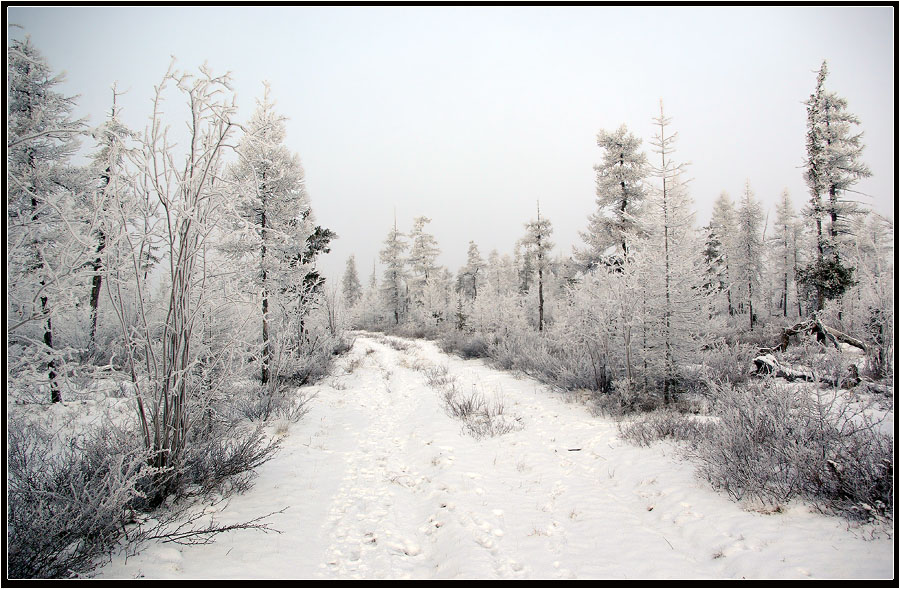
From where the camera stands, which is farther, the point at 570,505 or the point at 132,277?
the point at 570,505

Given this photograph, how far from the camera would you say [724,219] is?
34531 millimetres

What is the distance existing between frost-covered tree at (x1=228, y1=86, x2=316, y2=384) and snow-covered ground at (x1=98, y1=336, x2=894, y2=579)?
4.61 meters

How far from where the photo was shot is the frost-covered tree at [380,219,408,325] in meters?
36.4

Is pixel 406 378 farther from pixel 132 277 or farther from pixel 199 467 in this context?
pixel 132 277

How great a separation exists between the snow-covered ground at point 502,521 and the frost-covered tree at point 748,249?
35.3 meters

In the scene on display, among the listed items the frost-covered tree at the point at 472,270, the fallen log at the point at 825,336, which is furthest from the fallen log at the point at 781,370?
the frost-covered tree at the point at 472,270

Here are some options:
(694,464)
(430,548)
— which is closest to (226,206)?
(430,548)

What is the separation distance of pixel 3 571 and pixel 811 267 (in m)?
27.0

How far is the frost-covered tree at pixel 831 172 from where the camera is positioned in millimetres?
17812

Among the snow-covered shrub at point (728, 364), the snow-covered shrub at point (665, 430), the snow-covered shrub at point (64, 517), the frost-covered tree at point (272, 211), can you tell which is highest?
the frost-covered tree at point (272, 211)

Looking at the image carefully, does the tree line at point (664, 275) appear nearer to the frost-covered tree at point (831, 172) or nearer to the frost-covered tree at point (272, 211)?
the frost-covered tree at point (831, 172)

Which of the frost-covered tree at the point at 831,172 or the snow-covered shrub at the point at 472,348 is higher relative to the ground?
the frost-covered tree at the point at 831,172

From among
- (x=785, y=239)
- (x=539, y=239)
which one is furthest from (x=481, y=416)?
(x=785, y=239)

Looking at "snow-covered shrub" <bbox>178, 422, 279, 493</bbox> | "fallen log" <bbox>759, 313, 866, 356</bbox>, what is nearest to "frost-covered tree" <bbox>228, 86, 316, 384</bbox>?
"snow-covered shrub" <bbox>178, 422, 279, 493</bbox>
